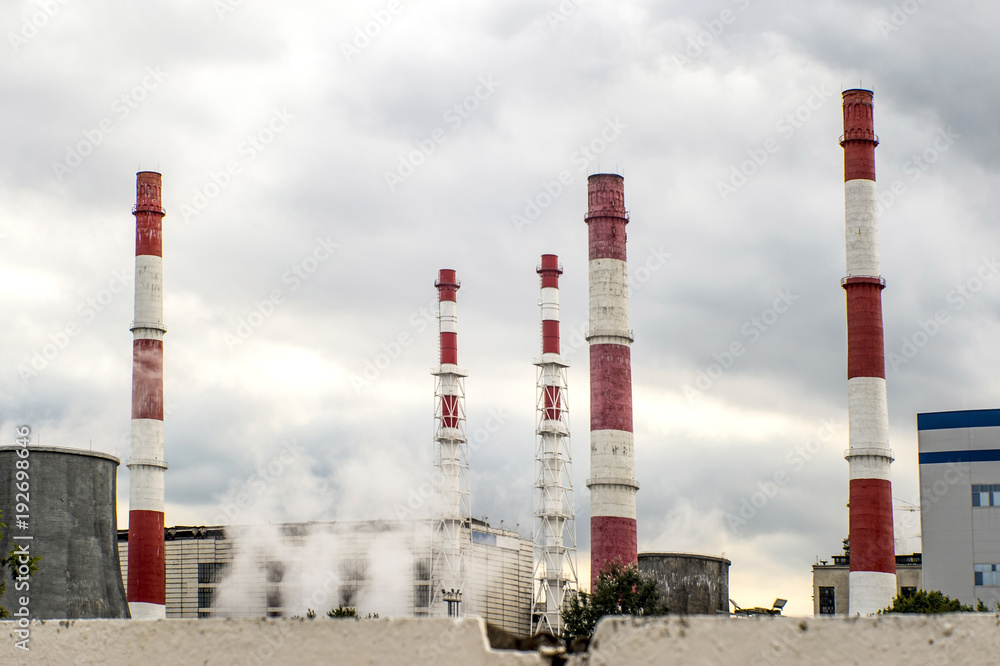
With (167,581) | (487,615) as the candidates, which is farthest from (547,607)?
(167,581)

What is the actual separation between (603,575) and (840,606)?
1807cm

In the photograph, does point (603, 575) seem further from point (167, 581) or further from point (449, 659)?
point (449, 659)

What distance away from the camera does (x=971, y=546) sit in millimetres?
41625

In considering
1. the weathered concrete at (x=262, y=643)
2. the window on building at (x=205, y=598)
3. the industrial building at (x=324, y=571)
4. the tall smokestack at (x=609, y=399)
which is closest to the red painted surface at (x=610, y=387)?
the tall smokestack at (x=609, y=399)

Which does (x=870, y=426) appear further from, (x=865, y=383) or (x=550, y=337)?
Result: (x=550, y=337)

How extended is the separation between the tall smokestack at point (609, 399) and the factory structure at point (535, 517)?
0.05 m

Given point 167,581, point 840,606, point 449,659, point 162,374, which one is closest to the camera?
point 449,659

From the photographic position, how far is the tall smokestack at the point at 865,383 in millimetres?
37312

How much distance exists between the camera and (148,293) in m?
45.2

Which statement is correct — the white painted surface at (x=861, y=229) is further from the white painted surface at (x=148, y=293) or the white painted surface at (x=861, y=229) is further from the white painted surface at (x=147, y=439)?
the white painted surface at (x=147, y=439)

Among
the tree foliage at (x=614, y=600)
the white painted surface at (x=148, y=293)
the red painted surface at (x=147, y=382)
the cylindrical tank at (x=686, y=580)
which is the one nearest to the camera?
the tree foliage at (x=614, y=600)

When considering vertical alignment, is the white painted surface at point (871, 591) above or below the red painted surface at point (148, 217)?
below

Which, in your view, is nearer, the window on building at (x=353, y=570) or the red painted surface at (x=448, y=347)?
the window on building at (x=353, y=570)

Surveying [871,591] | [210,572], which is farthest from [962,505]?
[210,572]
